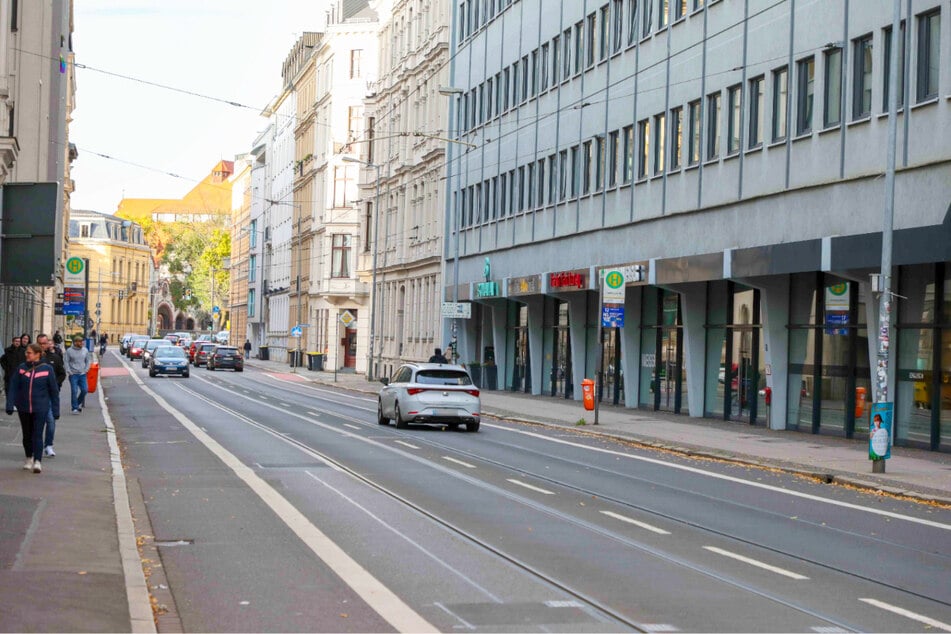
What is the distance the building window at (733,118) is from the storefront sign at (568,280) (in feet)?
32.3

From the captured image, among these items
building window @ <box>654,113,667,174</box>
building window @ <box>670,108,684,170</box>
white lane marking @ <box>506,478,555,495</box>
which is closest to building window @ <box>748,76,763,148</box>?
building window @ <box>670,108,684,170</box>

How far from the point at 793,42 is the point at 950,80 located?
614cm

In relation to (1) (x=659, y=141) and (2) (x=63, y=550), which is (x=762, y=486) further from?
(1) (x=659, y=141)

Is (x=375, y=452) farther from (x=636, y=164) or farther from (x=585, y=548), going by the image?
(x=636, y=164)

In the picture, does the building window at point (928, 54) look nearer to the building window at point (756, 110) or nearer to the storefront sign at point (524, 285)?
the building window at point (756, 110)

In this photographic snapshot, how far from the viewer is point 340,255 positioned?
275ft

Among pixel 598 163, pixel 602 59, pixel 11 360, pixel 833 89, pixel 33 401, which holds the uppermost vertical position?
pixel 602 59

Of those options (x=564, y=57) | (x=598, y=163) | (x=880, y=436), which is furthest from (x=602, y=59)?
(x=880, y=436)

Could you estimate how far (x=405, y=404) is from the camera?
102 feet

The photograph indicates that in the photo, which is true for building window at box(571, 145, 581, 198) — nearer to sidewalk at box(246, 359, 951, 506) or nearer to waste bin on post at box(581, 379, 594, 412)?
sidewalk at box(246, 359, 951, 506)

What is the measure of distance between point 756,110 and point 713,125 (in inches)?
93.9

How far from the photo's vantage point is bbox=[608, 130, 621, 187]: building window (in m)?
41.5

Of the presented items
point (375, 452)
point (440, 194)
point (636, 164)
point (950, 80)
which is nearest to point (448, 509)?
point (375, 452)

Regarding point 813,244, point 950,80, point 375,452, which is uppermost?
point 950,80
